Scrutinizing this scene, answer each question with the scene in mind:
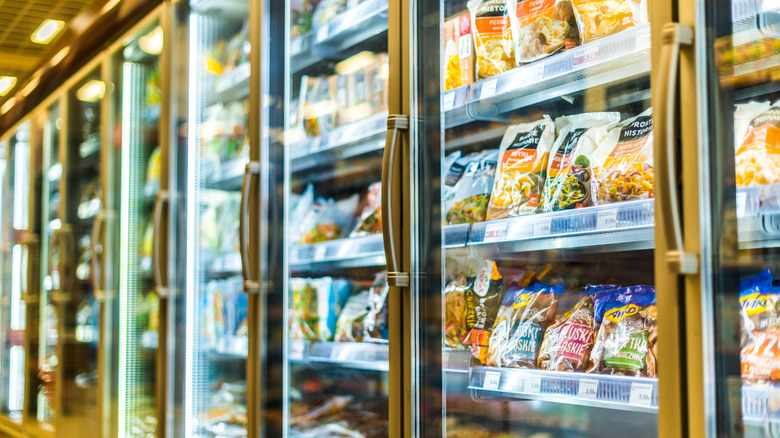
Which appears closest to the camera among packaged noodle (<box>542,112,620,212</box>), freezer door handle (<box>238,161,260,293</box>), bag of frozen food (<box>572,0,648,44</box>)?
bag of frozen food (<box>572,0,648,44</box>)

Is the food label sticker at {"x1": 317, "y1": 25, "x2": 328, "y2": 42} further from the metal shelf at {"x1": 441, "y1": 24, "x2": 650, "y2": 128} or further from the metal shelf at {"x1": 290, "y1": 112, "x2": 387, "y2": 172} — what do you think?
the metal shelf at {"x1": 441, "y1": 24, "x2": 650, "y2": 128}

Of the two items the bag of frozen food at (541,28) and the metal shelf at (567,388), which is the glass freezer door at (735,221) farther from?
the bag of frozen food at (541,28)

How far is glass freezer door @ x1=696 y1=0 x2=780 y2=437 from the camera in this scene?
3.56ft

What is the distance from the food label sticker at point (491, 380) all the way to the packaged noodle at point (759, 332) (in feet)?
1.82

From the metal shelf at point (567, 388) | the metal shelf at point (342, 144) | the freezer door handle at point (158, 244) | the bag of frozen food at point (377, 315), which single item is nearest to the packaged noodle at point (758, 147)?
the metal shelf at point (567, 388)

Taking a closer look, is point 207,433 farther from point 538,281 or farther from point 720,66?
point 720,66

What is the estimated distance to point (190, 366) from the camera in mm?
2748

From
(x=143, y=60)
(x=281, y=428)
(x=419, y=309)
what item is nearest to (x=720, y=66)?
(x=419, y=309)

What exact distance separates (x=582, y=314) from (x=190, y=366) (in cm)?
163

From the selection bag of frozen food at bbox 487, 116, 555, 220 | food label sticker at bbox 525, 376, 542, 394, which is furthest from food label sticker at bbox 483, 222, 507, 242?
food label sticker at bbox 525, 376, 542, 394

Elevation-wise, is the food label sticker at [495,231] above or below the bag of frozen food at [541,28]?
Answer: below

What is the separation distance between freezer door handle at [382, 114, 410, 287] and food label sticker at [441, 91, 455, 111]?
84 mm

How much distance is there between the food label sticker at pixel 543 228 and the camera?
4.89ft

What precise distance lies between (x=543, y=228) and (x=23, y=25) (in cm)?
495
